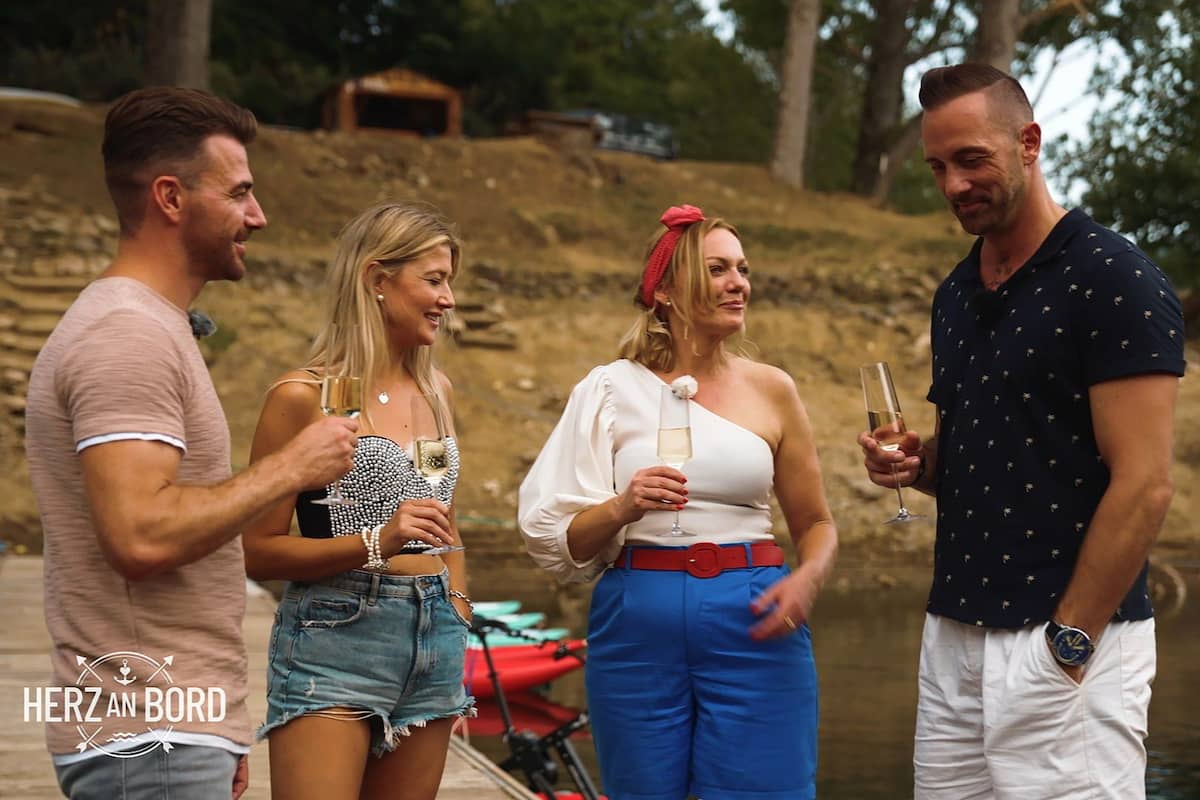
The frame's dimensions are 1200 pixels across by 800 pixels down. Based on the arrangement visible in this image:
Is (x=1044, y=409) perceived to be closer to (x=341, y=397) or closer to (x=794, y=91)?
(x=341, y=397)

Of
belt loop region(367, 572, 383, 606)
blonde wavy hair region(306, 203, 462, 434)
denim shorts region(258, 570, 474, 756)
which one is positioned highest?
blonde wavy hair region(306, 203, 462, 434)

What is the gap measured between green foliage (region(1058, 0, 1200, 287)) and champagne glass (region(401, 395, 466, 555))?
23044 millimetres

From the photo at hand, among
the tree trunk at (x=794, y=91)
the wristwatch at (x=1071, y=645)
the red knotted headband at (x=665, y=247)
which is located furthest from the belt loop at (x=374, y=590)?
the tree trunk at (x=794, y=91)

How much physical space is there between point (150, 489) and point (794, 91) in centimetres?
2412

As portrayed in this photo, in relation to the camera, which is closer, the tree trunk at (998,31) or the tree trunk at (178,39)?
the tree trunk at (178,39)

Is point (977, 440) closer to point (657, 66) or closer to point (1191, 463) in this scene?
point (1191, 463)

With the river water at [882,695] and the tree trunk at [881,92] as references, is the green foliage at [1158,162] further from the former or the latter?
the river water at [882,695]

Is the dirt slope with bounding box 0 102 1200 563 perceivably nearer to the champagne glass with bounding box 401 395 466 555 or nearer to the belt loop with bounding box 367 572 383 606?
the champagne glass with bounding box 401 395 466 555

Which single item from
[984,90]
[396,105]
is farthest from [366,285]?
[396,105]

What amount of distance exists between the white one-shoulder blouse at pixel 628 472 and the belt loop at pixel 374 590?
2.33 ft

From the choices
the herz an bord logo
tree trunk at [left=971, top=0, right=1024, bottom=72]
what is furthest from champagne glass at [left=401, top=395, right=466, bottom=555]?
tree trunk at [left=971, top=0, right=1024, bottom=72]

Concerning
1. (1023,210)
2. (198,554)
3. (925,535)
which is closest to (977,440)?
(1023,210)

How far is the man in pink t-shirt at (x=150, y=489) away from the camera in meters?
2.67

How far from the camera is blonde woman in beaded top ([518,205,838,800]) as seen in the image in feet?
13.1
